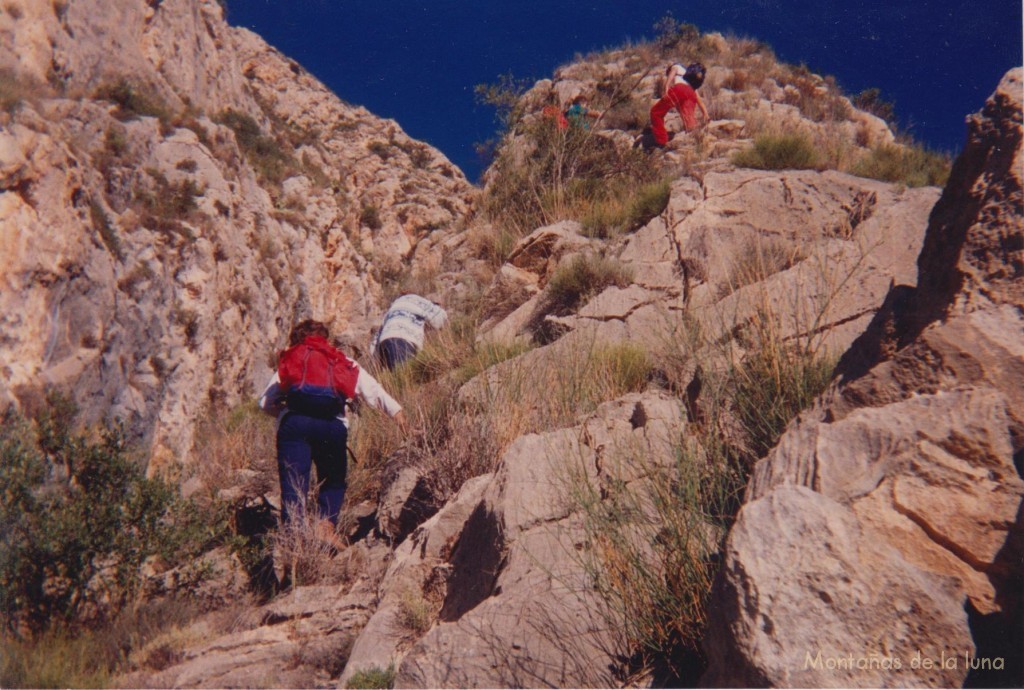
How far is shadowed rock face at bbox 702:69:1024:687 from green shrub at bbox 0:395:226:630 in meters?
3.77

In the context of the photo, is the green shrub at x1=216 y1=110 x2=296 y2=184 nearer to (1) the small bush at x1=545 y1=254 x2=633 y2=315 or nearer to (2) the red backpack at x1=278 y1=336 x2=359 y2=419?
(1) the small bush at x1=545 y1=254 x2=633 y2=315

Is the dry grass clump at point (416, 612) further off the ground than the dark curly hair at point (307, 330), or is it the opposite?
the dark curly hair at point (307, 330)

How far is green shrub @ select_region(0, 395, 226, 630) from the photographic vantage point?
359 centimetres

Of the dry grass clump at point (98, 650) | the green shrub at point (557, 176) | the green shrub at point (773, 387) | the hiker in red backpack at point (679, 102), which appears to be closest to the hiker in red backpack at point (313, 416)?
the dry grass clump at point (98, 650)

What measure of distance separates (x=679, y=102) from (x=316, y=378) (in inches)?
322

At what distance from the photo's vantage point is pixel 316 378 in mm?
4477

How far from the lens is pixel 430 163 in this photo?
25.7m

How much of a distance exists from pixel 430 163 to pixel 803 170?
799 inches

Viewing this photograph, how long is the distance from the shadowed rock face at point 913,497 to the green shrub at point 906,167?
5.16m

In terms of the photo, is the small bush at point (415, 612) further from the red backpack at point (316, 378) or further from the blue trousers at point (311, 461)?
the red backpack at point (316, 378)

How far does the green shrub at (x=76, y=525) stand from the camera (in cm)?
359

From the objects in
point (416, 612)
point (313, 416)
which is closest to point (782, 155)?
point (313, 416)

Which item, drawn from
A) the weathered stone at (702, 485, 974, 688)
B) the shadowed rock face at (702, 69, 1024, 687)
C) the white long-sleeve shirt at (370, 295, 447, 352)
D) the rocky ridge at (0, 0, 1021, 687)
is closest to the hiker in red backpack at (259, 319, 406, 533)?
the rocky ridge at (0, 0, 1021, 687)

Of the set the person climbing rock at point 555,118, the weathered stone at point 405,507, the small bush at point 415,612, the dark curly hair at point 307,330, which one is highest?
the person climbing rock at point 555,118
